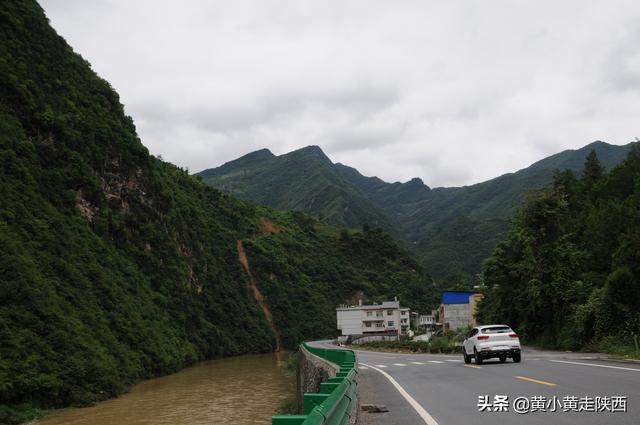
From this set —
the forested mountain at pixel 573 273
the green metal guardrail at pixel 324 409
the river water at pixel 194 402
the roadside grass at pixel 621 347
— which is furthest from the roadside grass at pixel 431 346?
the green metal guardrail at pixel 324 409

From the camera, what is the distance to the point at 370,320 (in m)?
106

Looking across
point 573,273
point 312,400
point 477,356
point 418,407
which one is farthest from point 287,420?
point 573,273

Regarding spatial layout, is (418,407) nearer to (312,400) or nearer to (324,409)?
(312,400)

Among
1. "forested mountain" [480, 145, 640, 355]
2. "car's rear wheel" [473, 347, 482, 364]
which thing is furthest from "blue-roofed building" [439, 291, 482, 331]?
"car's rear wheel" [473, 347, 482, 364]

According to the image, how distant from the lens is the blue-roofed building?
9425cm

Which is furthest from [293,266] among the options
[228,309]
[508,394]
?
[508,394]

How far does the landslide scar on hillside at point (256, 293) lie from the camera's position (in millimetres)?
104356

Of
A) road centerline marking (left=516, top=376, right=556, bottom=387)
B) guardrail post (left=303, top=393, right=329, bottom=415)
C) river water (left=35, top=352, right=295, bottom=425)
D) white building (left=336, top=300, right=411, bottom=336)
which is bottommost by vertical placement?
river water (left=35, top=352, right=295, bottom=425)

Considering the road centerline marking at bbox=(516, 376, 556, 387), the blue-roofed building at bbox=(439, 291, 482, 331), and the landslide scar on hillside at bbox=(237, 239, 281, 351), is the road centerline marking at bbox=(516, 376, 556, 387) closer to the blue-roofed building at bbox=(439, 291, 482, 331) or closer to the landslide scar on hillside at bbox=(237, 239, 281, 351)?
the blue-roofed building at bbox=(439, 291, 482, 331)

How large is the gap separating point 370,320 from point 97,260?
198ft

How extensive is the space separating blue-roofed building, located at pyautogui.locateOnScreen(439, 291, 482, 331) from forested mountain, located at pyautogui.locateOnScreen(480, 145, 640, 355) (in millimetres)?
43974

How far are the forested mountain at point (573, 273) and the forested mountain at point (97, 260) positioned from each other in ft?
94.8

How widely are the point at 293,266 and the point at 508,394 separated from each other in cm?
11225

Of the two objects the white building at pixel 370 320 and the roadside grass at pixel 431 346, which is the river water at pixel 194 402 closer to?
the roadside grass at pixel 431 346
